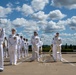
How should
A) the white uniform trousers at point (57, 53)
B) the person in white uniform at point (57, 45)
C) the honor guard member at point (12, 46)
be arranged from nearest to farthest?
the honor guard member at point (12, 46) < the person in white uniform at point (57, 45) < the white uniform trousers at point (57, 53)

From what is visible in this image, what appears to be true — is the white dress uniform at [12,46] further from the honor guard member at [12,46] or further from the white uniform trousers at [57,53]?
the white uniform trousers at [57,53]

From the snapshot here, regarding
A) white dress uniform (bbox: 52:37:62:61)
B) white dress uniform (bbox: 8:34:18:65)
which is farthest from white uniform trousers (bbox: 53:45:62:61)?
white dress uniform (bbox: 8:34:18:65)

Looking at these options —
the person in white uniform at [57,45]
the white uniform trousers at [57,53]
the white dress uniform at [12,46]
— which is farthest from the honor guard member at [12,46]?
the white uniform trousers at [57,53]

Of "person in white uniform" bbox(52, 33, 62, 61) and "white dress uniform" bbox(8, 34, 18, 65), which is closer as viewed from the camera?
"white dress uniform" bbox(8, 34, 18, 65)

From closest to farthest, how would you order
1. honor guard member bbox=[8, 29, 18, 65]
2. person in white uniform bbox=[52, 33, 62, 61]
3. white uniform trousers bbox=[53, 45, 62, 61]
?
honor guard member bbox=[8, 29, 18, 65], person in white uniform bbox=[52, 33, 62, 61], white uniform trousers bbox=[53, 45, 62, 61]

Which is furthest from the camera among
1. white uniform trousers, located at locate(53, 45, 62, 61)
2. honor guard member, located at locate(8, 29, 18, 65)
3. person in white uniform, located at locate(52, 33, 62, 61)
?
white uniform trousers, located at locate(53, 45, 62, 61)

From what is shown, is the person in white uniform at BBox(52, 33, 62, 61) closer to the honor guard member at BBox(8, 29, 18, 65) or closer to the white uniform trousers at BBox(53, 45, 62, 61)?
the white uniform trousers at BBox(53, 45, 62, 61)

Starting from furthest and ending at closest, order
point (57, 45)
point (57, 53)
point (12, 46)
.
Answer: point (57, 53) < point (57, 45) < point (12, 46)

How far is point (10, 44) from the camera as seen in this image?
18844mm

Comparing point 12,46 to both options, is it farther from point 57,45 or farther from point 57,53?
point 57,53

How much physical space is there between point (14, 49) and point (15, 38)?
27.8 inches

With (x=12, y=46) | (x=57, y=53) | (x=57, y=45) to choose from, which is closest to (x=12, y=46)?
(x=12, y=46)

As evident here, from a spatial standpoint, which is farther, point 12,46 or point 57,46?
point 57,46

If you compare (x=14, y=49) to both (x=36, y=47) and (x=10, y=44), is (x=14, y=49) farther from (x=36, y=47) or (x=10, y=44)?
(x=36, y=47)
